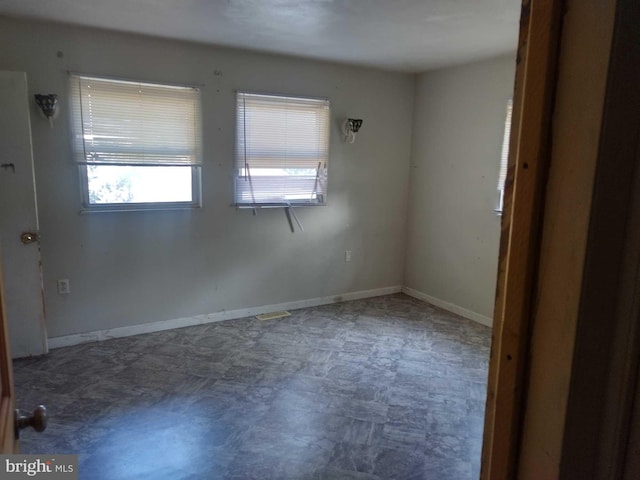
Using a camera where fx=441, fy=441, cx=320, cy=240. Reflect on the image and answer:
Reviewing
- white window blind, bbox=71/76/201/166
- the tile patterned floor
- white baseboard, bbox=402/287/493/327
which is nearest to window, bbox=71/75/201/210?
white window blind, bbox=71/76/201/166

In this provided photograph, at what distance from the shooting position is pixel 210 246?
409 cm

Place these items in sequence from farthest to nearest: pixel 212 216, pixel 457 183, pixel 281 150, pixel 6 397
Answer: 1. pixel 457 183
2. pixel 281 150
3. pixel 212 216
4. pixel 6 397

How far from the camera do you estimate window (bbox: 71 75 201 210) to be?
3.44 m

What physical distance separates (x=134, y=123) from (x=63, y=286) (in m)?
1.43

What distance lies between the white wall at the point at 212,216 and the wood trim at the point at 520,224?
3596mm

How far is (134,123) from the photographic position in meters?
3.58

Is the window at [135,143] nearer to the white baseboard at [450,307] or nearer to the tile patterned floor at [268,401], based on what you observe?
the tile patterned floor at [268,401]

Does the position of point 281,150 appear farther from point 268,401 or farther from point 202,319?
point 268,401

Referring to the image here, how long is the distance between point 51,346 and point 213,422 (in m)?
1.78

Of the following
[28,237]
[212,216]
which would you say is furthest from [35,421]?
[212,216]


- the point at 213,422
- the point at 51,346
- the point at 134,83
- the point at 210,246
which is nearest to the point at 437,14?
the point at 134,83


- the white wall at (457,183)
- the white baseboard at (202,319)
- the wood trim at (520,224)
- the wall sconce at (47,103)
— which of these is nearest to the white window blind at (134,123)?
the wall sconce at (47,103)

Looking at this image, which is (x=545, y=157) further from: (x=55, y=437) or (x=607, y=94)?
(x=55, y=437)

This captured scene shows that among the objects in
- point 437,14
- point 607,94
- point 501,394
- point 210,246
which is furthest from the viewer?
point 210,246
